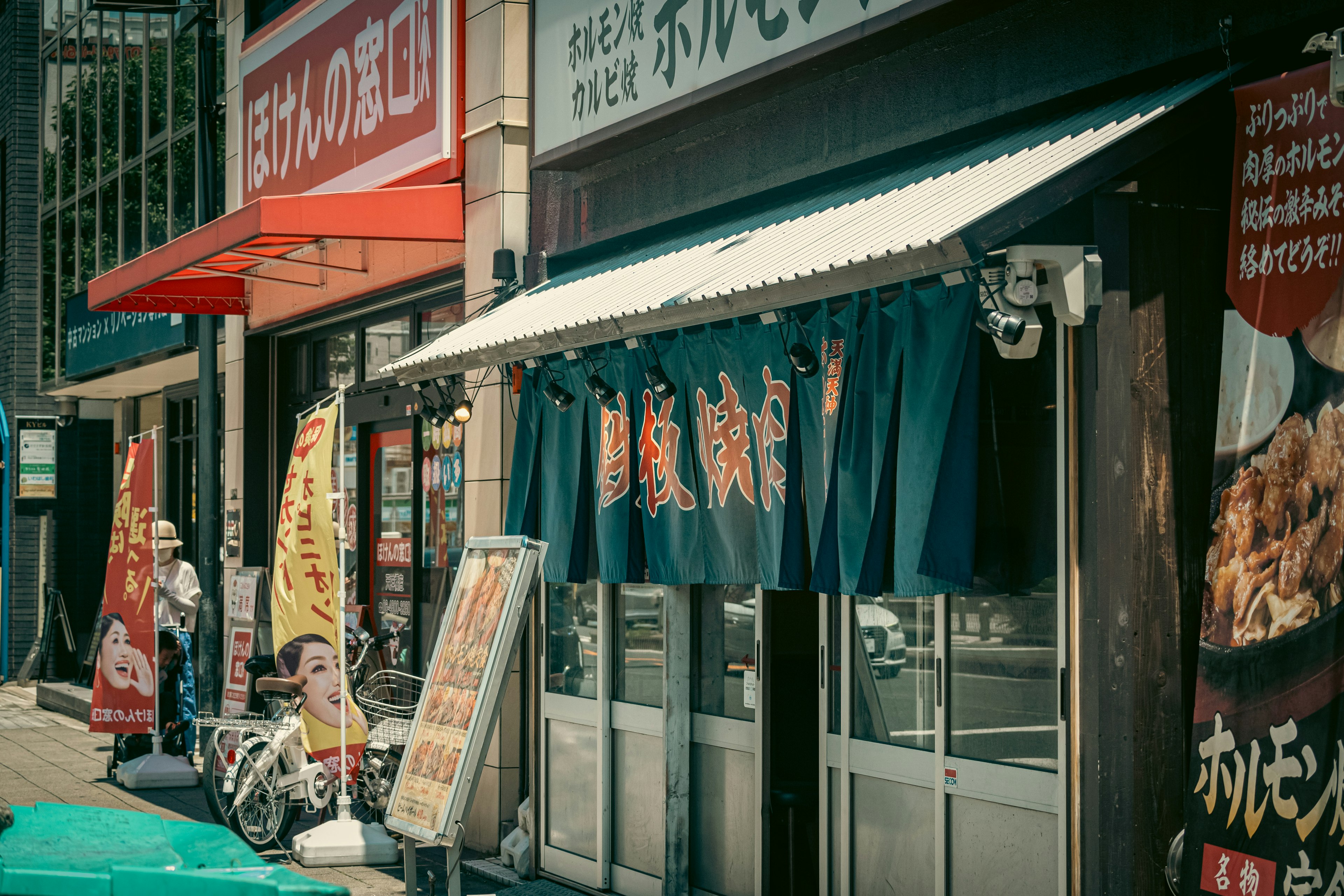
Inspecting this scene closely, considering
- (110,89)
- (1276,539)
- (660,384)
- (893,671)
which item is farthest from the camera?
(110,89)

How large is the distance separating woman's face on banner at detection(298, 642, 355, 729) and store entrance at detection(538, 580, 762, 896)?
1.59 metres

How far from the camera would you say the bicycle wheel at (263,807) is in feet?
33.2

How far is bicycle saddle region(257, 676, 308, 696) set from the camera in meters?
10.1

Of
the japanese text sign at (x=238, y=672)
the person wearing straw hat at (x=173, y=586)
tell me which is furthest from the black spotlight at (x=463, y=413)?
the person wearing straw hat at (x=173, y=586)

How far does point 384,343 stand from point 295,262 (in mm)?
1057

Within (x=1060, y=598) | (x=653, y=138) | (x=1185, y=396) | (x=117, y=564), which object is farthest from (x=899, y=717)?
(x=117, y=564)

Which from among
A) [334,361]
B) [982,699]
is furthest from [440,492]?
[982,699]

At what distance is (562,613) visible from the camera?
966 centimetres

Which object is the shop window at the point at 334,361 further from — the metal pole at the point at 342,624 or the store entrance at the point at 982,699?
the store entrance at the point at 982,699

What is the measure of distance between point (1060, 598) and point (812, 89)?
3437mm

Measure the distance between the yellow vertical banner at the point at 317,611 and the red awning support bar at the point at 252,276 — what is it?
130 inches

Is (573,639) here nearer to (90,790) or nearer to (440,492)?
(440,492)

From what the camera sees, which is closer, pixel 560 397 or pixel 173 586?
pixel 560 397

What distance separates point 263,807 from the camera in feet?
33.6
